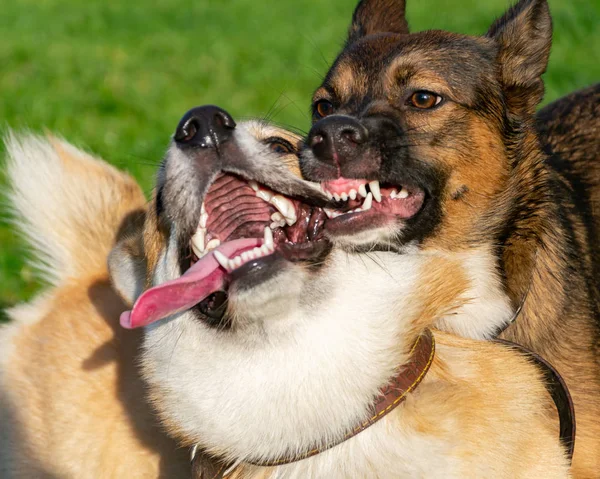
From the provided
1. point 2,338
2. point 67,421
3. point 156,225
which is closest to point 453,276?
point 156,225

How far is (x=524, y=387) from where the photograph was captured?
2678 millimetres

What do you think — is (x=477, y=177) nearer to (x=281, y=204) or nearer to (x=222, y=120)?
(x=281, y=204)

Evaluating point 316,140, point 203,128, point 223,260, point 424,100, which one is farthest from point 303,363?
point 424,100

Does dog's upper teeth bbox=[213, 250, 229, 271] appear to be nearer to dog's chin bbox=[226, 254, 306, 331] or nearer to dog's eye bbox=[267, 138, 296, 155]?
dog's chin bbox=[226, 254, 306, 331]

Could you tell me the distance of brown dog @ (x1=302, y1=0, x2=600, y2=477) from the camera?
324 cm

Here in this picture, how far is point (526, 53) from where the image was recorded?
12.6ft

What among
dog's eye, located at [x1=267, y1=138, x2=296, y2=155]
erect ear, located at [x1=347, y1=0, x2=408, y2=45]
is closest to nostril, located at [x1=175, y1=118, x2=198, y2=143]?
dog's eye, located at [x1=267, y1=138, x2=296, y2=155]

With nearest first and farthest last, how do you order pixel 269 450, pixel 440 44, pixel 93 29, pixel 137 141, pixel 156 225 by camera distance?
pixel 269 450 < pixel 156 225 < pixel 440 44 < pixel 137 141 < pixel 93 29

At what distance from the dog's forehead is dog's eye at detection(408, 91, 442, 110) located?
3cm

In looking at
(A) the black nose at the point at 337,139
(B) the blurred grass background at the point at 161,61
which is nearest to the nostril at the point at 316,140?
(A) the black nose at the point at 337,139

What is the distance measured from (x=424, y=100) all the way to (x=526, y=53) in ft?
1.96

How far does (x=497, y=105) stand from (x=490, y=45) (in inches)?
14.0

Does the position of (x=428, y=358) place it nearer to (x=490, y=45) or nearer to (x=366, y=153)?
(x=366, y=153)

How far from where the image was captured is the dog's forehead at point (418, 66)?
362 cm
